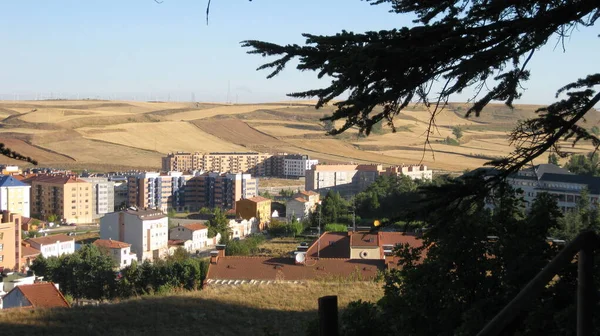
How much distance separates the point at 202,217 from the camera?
98.0 feet

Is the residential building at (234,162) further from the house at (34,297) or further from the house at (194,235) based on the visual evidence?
A: the house at (34,297)

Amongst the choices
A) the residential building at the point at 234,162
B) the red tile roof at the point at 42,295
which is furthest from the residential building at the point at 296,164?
the red tile roof at the point at 42,295

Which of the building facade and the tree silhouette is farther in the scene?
the building facade

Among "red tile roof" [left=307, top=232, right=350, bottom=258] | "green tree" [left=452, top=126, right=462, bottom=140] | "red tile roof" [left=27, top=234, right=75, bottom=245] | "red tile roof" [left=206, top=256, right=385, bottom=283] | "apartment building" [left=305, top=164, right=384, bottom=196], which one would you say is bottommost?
"red tile roof" [left=27, top=234, right=75, bottom=245]

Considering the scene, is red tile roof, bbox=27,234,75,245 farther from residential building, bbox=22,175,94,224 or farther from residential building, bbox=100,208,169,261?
residential building, bbox=22,175,94,224

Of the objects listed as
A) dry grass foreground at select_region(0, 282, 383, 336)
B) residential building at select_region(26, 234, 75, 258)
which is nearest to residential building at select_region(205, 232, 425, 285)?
dry grass foreground at select_region(0, 282, 383, 336)

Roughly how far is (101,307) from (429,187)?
566cm

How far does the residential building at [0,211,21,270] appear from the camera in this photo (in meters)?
19.7

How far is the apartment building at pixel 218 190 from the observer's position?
33.6m

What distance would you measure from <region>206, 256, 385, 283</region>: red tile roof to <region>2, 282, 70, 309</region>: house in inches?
90.2

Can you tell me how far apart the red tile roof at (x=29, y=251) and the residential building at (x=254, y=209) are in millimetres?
8731

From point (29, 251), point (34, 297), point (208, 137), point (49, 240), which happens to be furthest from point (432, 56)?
point (208, 137)

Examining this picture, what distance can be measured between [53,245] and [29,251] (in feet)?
2.04

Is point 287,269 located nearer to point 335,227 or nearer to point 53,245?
point 335,227
